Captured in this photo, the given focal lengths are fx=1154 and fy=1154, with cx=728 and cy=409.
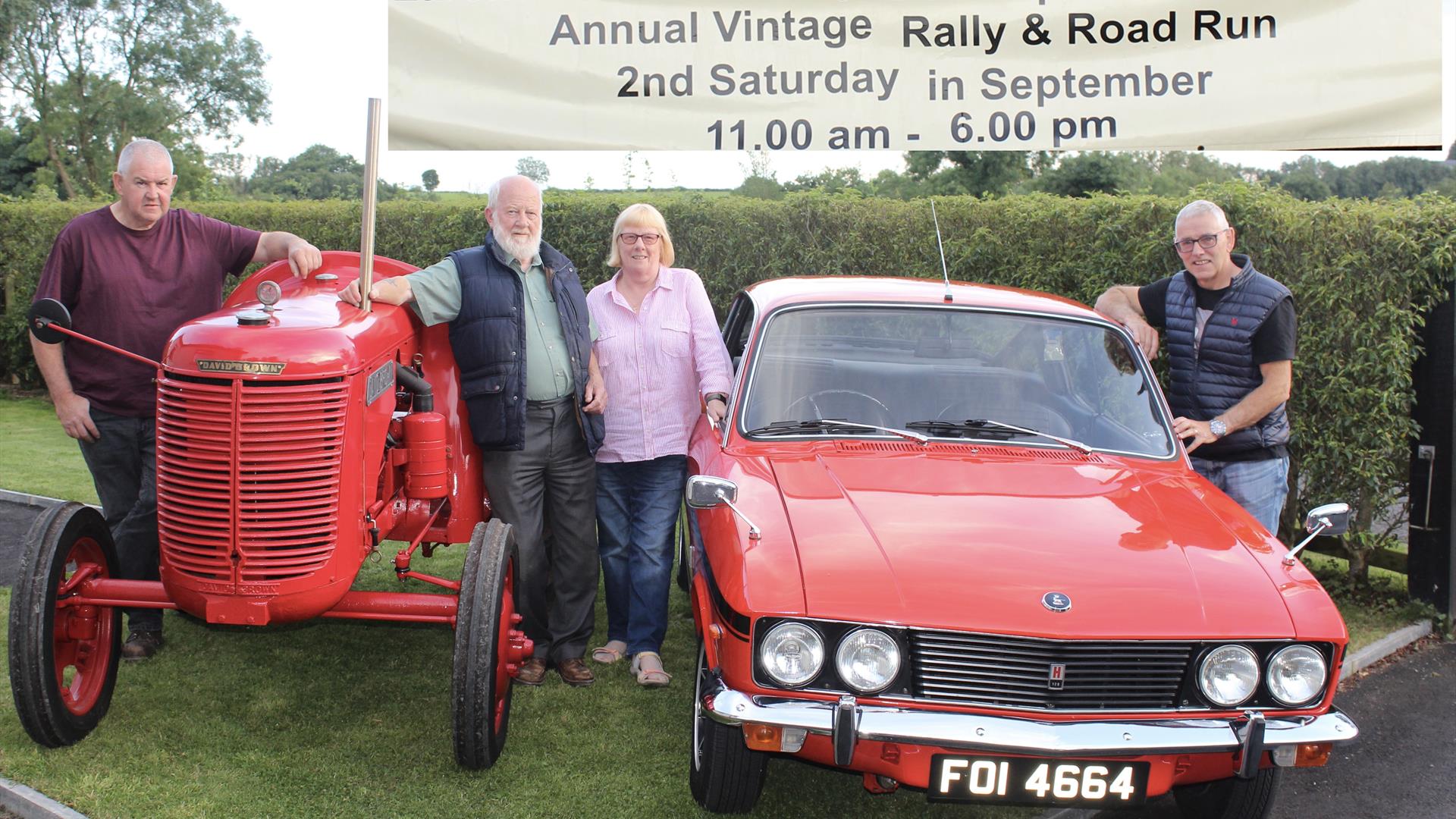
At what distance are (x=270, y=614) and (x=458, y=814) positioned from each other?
3.04 feet

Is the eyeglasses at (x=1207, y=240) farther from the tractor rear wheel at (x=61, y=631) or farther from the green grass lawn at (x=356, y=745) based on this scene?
the tractor rear wheel at (x=61, y=631)

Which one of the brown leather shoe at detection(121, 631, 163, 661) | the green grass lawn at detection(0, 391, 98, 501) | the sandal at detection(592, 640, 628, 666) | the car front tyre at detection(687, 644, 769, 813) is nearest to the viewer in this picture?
the car front tyre at detection(687, 644, 769, 813)

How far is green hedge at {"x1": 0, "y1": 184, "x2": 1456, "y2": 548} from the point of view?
246 inches

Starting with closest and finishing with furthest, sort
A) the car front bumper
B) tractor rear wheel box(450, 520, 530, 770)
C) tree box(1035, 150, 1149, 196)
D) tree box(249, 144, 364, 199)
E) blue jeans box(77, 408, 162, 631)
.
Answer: the car front bumper
tractor rear wheel box(450, 520, 530, 770)
blue jeans box(77, 408, 162, 631)
tree box(1035, 150, 1149, 196)
tree box(249, 144, 364, 199)

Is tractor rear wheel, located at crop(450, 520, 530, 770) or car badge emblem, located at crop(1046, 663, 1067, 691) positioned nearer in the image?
car badge emblem, located at crop(1046, 663, 1067, 691)

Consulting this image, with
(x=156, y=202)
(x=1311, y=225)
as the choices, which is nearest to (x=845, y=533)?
(x=156, y=202)

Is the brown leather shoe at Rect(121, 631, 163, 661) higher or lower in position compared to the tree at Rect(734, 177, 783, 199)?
lower

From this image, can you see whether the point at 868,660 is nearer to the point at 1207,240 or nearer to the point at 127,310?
the point at 1207,240

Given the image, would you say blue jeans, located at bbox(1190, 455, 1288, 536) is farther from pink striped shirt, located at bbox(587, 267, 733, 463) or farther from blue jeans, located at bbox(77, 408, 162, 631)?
blue jeans, located at bbox(77, 408, 162, 631)

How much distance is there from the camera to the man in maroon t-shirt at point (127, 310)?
4.97 m

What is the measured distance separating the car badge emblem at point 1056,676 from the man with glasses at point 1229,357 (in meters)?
2.01

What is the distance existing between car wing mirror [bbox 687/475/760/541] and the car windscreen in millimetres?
777

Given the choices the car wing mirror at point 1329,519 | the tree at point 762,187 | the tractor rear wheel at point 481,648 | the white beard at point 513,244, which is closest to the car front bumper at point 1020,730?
the car wing mirror at point 1329,519

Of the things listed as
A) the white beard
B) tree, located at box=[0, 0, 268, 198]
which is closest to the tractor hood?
the white beard
